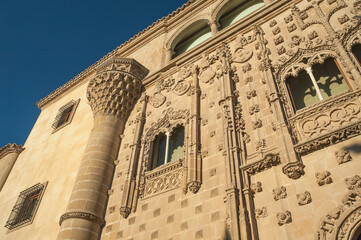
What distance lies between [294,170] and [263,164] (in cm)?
70

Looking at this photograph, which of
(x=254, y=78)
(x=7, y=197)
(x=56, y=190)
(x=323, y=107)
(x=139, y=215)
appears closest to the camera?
(x=323, y=107)

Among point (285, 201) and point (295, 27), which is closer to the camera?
point (285, 201)

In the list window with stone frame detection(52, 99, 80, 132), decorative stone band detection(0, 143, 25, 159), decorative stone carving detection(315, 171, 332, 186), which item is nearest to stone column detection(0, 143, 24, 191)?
decorative stone band detection(0, 143, 25, 159)

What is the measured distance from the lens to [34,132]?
16203 millimetres

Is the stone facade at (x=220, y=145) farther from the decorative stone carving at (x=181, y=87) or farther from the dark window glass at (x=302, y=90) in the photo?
the dark window glass at (x=302, y=90)

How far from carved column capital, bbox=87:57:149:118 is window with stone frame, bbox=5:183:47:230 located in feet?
11.6

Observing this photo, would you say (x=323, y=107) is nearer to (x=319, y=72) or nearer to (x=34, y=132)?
(x=319, y=72)

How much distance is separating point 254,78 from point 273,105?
61.2 inches

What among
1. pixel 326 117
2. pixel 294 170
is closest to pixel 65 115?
pixel 294 170

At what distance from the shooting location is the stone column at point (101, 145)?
8.41 m

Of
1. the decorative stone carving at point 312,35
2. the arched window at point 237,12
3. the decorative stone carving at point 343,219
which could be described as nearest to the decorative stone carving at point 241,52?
the decorative stone carving at point 312,35

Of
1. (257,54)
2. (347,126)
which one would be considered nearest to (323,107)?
(347,126)

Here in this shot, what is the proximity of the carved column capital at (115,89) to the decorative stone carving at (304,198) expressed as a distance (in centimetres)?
715

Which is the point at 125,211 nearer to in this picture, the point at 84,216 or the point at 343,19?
the point at 84,216
